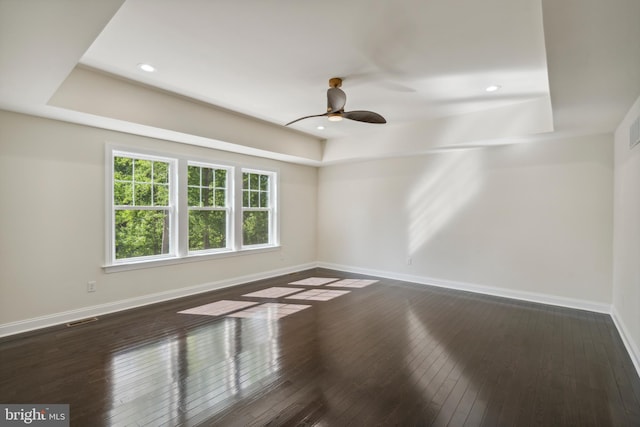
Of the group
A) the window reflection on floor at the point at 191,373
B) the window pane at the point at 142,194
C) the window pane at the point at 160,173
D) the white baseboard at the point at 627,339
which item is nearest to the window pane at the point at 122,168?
the window pane at the point at 142,194

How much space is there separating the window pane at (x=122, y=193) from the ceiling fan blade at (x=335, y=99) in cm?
298

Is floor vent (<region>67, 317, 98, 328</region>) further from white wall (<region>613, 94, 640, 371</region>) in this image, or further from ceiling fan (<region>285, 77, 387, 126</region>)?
white wall (<region>613, 94, 640, 371</region>)

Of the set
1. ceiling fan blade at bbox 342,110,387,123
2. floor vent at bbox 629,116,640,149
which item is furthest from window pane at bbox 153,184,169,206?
floor vent at bbox 629,116,640,149

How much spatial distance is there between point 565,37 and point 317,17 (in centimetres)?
162

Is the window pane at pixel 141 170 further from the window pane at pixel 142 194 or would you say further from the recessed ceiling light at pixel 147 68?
the recessed ceiling light at pixel 147 68

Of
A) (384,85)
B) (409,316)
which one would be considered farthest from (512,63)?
(409,316)

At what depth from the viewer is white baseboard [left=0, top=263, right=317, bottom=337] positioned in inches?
130

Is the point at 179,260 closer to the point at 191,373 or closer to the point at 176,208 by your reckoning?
the point at 176,208

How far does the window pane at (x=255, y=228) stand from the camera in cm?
576

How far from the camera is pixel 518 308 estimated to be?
13.8 ft

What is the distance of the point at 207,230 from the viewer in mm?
5145

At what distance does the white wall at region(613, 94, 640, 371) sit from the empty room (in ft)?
0.17

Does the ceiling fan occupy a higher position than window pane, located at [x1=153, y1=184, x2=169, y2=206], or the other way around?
the ceiling fan

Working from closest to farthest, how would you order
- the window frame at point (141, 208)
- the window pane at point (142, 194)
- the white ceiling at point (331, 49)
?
the white ceiling at point (331, 49)
the window frame at point (141, 208)
the window pane at point (142, 194)
